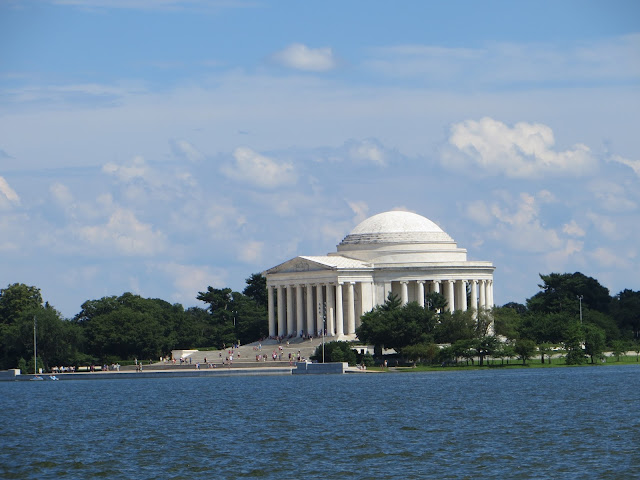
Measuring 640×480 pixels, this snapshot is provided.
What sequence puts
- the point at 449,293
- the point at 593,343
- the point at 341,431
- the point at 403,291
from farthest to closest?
the point at 449,293 → the point at 403,291 → the point at 593,343 → the point at 341,431

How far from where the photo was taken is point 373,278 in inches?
6909

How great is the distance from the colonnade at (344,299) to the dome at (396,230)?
19.7 feet

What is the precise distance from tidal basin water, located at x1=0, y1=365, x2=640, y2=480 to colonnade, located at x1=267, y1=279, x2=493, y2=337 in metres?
55.0

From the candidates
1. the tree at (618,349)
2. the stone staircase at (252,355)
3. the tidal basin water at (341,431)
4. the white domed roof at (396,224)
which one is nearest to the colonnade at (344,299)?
the stone staircase at (252,355)

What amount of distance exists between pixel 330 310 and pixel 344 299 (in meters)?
4.78

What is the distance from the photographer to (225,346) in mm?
185750

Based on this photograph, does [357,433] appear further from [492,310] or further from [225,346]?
[225,346]

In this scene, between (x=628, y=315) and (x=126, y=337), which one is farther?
(x=628, y=315)

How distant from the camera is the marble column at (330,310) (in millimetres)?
172000

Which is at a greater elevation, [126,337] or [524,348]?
[126,337]

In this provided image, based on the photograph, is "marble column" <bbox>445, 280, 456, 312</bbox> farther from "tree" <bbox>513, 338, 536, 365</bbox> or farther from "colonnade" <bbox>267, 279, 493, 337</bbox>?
"tree" <bbox>513, 338, 536, 365</bbox>

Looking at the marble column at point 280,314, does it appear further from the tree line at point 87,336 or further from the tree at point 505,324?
the tree at point 505,324

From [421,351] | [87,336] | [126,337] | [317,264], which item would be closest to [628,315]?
[317,264]

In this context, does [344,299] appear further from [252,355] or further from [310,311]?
[252,355]
